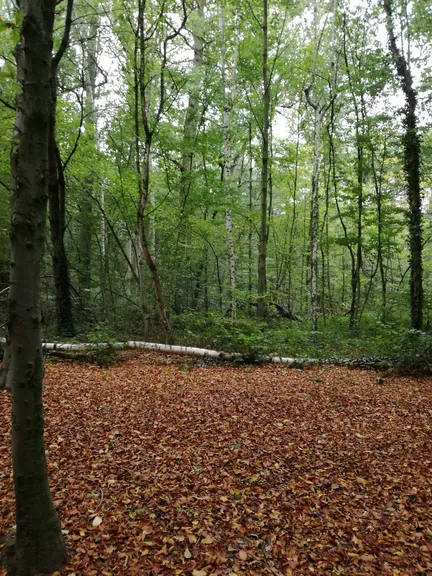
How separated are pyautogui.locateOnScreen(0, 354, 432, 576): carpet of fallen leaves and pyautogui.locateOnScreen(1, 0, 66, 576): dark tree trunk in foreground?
0.76 metres

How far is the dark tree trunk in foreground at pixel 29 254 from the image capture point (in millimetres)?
1672

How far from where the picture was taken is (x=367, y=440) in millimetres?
4020

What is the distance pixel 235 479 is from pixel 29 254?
274 centimetres

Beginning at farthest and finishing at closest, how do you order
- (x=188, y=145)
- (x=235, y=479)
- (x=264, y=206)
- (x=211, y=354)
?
1. (x=188, y=145)
2. (x=264, y=206)
3. (x=211, y=354)
4. (x=235, y=479)

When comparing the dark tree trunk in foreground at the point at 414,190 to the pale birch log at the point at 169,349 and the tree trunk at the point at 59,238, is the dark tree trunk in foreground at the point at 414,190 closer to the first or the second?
the pale birch log at the point at 169,349

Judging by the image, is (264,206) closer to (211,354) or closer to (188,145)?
(188,145)

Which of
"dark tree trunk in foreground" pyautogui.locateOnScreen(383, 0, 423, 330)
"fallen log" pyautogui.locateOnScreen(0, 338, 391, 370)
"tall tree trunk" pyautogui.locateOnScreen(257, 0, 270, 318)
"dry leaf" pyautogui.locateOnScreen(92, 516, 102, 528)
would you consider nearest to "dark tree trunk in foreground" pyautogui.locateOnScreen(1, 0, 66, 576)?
"dry leaf" pyautogui.locateOnScreen(92, 516, 102, 528)

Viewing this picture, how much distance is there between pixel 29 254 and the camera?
175 cm

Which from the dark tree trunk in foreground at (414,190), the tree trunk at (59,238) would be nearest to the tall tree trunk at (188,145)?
the tree trunk at (59,238)

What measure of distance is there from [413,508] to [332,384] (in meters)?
3.32

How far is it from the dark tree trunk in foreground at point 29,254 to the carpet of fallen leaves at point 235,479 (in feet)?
2.49

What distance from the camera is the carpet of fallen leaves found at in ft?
7.73

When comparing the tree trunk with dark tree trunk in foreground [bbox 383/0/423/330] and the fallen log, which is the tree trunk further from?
dark tree trunk in foreground [bbox 383/0/423/330]

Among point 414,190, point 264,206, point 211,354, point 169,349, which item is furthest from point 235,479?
point 414,190
